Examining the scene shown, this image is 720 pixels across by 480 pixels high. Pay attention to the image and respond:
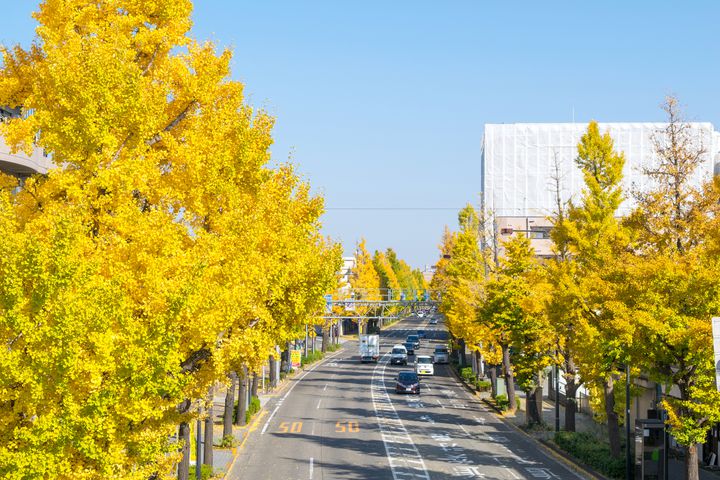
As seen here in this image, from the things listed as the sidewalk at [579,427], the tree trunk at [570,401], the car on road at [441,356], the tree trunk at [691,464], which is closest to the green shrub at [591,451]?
the tree trunk at [570,401]

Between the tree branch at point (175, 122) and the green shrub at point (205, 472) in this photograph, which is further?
the green shrub at point (205, 472)

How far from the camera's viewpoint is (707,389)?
2353 cm

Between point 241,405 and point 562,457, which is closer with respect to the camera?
point 562,457

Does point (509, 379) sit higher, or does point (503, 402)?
point (509, 379)

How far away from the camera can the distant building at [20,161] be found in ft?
101

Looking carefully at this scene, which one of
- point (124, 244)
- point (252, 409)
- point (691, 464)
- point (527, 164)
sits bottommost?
point (252, 409)

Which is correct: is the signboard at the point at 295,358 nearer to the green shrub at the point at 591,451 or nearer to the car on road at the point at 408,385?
the car on road at the point at 408,385

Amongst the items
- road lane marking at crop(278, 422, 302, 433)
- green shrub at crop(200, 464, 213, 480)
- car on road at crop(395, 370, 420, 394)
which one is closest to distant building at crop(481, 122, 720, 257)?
car on road at crop(395, 370, 420, 394)

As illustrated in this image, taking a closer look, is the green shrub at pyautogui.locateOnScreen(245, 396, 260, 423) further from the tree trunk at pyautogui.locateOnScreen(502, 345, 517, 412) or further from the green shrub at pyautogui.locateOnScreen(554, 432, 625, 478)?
the green shrub at pyautogui.locateOnScreen(554, 432, 625, 478)

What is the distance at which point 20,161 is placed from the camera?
3152 centimetres

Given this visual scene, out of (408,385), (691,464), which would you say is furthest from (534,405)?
(691,464)

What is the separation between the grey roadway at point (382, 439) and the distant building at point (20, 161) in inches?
506

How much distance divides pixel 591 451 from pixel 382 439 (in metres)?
9.66

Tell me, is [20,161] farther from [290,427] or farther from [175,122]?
[290,427]
